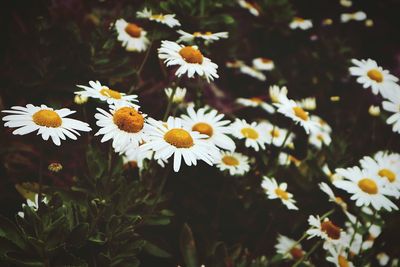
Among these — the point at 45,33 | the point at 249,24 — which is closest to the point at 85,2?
the point at 45,33

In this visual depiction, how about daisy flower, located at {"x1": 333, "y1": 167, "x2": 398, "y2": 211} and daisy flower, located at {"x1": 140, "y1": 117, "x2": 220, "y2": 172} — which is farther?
daisy flower, located at {"x1": 333, "y1": 167, "x2": 398, "y2": 211}

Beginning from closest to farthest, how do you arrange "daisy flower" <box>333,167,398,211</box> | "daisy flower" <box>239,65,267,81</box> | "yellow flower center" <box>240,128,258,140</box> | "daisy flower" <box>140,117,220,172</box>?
"daisy flower" <box>140,117,220,172</box>
"daisy flower" <box>333,167,398,211</box>
"yellow flower center" <box>240,128,258,140</box>
"daisy flower" <box>239,65,267,81</box>

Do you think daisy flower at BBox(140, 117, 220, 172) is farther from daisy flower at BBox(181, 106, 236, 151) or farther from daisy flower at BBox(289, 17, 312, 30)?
daisy flower at BBox(289, 17, 312, 30)

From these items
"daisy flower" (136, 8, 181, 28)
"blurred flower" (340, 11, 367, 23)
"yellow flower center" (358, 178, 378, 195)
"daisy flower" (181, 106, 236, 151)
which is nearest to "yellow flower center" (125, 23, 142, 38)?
"daisy flower" (136, 8, 181, 28)

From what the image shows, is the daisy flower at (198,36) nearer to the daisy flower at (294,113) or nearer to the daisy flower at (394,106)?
the daisy flower at (294,113)

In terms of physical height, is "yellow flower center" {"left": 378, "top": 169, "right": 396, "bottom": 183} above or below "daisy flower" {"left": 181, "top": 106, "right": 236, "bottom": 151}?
below

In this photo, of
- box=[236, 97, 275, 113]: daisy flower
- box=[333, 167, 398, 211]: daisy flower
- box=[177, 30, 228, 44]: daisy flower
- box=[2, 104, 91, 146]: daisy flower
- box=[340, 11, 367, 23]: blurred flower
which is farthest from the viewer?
box=[340, 11, 367, 23]: blurred flower

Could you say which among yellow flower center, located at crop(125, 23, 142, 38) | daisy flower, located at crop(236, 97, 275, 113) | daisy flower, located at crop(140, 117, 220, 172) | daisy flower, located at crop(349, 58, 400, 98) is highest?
daisy flower, located at crop(140, 117, 220, 172)
